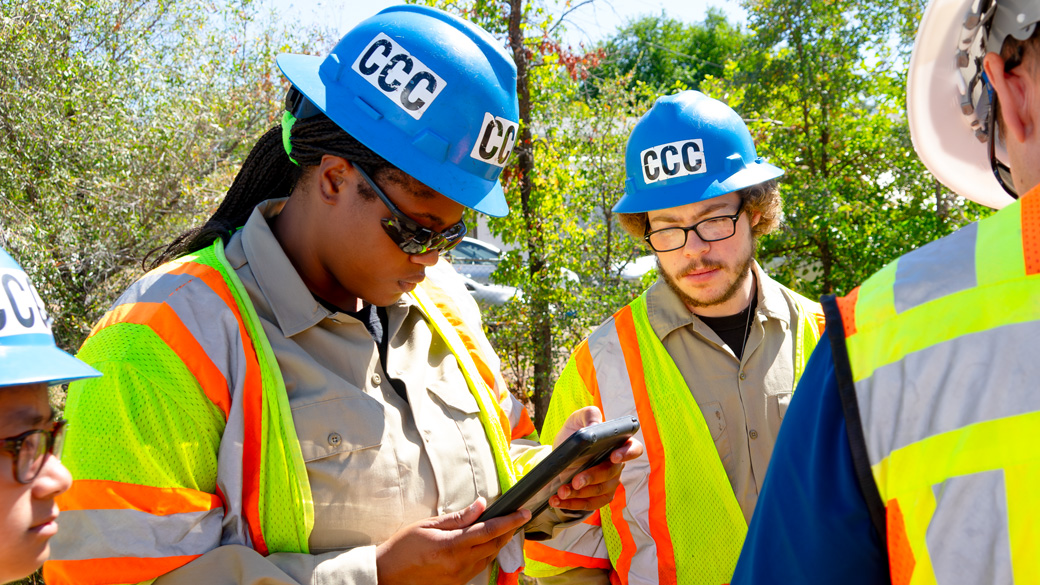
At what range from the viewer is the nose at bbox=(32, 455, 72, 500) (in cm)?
142

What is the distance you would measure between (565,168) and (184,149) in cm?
320

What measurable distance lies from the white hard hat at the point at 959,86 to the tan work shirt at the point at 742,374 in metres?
1.11

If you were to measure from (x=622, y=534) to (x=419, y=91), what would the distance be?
156 centimetres

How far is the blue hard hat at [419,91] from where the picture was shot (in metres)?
2.06

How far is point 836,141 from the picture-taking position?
289 inches

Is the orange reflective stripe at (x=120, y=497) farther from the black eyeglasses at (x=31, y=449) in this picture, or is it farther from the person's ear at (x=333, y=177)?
the person's ear at (x=333, y=177)

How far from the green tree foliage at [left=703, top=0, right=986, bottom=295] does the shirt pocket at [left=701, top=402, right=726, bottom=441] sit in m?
4.45

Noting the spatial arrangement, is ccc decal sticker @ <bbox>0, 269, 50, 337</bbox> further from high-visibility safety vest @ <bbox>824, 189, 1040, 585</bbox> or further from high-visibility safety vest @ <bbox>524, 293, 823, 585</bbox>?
high-visibility safety vest @ <bbox>524, 293, 823, 585</bbox>

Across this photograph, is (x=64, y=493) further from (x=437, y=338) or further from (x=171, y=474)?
(x=437, y=338)

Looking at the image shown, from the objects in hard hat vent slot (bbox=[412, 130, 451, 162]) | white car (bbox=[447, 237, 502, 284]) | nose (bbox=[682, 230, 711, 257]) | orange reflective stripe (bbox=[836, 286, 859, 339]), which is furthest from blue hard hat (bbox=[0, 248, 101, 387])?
white car (bbox=[447, 237, 502, 284])

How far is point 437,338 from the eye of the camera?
2.39 m

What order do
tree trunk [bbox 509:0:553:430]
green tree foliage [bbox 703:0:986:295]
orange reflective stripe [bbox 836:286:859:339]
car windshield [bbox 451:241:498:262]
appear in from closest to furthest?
orange reflective stripe [bbox 836:286:859:339]
tree trunk [bbox 509:0:553:430]
green tree foliage [bbox 703:0:986:295]
car windshield [bbox 451:241:498:262]

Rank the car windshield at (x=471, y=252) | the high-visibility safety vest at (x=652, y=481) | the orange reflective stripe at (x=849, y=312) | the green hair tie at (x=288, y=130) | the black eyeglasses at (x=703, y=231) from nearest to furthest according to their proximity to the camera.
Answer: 1. the orange reflective stripe at (x=849, y=312)
2. the green hair tie at (x=288, y=130)
3. the high-visibility safety vest at (x=652, y=481)
4. the black eyeglasses at (x=703, y=231)
5. the car windshield at (x=471, y=252)

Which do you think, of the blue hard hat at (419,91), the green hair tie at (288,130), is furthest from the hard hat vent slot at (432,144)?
the green hair tie at (288,130)
